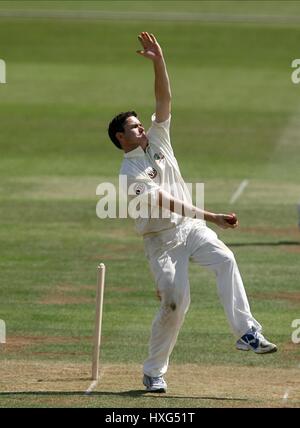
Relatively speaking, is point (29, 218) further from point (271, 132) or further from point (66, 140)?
point (271, 132)

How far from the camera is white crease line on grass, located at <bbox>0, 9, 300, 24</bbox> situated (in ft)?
178

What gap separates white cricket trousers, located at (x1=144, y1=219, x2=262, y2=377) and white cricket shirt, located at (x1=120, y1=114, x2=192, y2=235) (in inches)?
4.7

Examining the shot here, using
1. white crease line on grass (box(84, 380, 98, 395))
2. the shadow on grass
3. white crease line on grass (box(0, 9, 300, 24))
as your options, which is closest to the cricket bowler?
the shadow on grass

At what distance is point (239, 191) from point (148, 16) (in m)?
31.4

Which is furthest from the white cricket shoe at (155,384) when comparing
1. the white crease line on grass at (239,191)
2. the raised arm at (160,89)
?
the white crease line on grass at (239,191)

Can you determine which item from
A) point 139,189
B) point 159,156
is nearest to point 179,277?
point 139,189

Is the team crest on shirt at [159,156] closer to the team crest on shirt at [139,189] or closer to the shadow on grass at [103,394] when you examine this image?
the team crest on shirt at [139,189]

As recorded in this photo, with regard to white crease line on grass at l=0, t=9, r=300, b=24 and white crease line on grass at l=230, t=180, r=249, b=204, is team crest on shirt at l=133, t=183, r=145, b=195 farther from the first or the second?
white crease line on grass at l=0, t=9, r=300, b=24

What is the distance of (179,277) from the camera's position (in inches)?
426

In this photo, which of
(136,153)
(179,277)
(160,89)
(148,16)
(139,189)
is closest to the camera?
(139,189)

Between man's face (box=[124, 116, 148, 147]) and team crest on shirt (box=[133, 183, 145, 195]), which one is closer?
team crest on shirt (box=[133, 183, 145, 195])

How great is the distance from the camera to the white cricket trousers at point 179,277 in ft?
35.0

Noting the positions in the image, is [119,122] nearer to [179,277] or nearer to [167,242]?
[167,242]

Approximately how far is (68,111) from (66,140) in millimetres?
4855
